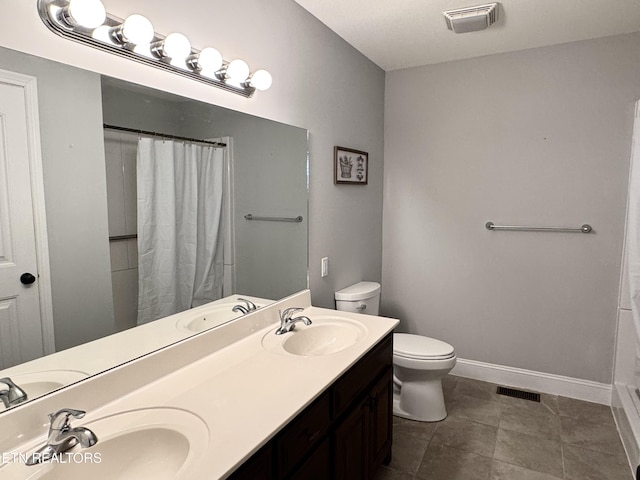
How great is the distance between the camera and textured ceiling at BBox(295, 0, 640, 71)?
2.12 m

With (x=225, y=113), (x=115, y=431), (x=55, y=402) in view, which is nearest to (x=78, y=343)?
(x=55, y=402)

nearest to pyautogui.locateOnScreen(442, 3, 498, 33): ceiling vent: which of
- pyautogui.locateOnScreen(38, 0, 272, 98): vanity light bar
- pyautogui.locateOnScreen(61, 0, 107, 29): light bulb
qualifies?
pyautogui.locateOnScreen(38, 0, 272, 98): vanity light bar

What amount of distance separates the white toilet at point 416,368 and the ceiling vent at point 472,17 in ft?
5.42

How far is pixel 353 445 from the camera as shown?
1595 millimetres

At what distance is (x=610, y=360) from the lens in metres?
2.70

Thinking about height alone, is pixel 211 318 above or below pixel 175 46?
below

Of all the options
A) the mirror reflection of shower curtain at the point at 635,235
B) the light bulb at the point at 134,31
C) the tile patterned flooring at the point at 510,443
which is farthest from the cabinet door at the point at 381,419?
the light bulb at the point at 134,31

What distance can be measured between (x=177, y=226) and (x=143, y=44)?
599mm

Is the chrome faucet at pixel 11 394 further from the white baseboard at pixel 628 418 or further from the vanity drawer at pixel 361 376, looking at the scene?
the white baseboard at pixel 628 418

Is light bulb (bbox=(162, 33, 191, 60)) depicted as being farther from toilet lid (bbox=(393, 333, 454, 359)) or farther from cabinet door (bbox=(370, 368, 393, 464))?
toilet lid (bbox=(393, 333, 454, 359))

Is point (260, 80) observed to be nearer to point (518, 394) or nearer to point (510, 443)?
point (510, 443)

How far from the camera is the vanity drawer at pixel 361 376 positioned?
4.76 feet

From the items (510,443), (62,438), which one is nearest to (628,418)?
(510,443)

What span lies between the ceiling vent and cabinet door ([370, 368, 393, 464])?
6.15ft
